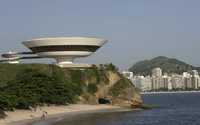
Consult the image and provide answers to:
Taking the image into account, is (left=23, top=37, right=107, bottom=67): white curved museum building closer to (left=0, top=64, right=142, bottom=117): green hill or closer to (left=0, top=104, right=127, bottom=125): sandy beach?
(left=0, top=64, right=142, bottom=117): green hill

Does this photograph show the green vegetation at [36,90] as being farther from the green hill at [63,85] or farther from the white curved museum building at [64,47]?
the white curved museum building at [64,47]

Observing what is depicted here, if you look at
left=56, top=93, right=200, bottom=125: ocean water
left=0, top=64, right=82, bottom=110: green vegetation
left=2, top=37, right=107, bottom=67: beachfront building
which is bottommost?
left=56, top=93, right=200, bottom=125: ocean water

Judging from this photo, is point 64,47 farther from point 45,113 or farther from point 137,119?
point 137,119

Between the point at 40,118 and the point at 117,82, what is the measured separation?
168 ft

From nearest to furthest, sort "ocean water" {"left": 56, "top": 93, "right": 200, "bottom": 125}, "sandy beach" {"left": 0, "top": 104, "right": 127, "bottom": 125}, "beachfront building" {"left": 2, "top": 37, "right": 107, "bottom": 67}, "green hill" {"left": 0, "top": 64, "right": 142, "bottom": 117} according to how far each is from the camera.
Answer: "sandy beach" {"left": 0, "top": 104, "right": 127, "bottom": 125} < "ocean water" {"left": 56, "top": 93, "right": 200, "bottom": 125} < "green hill" {"left": 0, "top": 64, "right": 142, "bottom": 117} < "beachfront building" {"left": 2, "top": 37, "right": 107, "bottom": 67}

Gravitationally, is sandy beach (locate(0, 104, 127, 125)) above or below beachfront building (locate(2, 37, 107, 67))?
below

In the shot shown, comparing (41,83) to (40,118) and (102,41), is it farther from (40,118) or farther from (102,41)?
(102,41)

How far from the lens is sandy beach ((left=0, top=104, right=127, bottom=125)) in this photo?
78.1m

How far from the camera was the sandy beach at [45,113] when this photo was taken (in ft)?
256

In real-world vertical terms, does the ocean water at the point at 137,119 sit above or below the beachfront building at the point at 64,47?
below

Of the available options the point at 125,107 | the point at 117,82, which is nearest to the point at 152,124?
the point at 125,107

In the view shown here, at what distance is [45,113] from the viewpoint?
9250cm

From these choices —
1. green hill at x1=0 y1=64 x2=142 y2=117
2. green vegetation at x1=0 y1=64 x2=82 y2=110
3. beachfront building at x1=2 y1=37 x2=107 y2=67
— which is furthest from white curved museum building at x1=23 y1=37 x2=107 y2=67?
green vegetation at x1=0 y1=64 x2=82 y2=110

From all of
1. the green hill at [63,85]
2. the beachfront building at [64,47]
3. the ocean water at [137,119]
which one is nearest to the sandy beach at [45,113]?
the green hill at [63,85]
